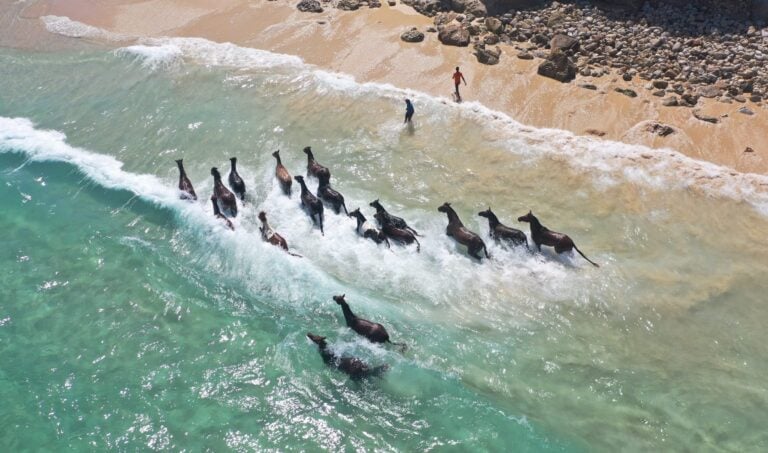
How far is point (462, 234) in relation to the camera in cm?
1380

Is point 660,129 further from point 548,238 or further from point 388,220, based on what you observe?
point 388,220

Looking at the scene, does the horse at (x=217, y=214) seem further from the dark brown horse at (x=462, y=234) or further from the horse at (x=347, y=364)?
the dark brown horse at (x=462, y=234)

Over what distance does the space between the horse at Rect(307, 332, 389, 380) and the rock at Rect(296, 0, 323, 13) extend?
66.0 ft

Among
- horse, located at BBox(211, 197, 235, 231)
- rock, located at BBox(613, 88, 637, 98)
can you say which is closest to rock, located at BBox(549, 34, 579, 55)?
rock, located at BBox(613, 88, 637, 98)

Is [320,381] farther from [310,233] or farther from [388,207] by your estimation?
[388,207]

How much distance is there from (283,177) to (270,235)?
262 centimetres

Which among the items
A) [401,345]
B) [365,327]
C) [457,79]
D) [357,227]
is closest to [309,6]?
[457,79]

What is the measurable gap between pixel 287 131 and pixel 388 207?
5.77 meters

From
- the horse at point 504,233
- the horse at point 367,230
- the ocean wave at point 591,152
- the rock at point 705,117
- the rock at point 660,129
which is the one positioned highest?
the rock at point 705,117

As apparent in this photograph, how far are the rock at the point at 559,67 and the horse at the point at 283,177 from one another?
1060 centimetres

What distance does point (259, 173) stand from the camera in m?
17.3

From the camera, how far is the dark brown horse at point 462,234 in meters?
13.6

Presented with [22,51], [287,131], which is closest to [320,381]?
[287,131]

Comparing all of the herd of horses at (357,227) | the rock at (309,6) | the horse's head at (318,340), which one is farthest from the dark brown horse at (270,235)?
the rock at (309,6)
